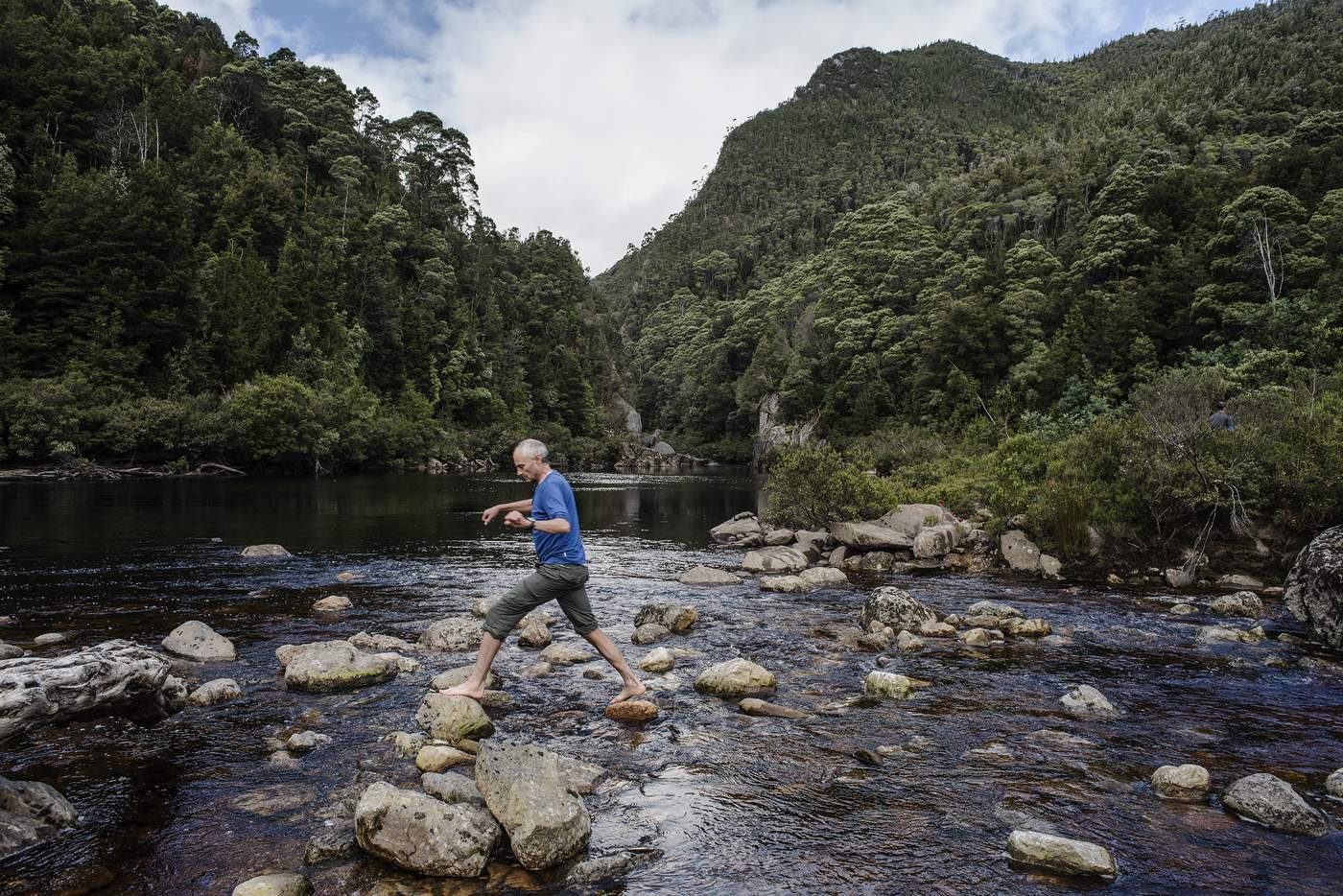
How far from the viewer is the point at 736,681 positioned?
8.52 m

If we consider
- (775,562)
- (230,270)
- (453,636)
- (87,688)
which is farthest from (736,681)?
(230,270)

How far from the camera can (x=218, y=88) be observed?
8575 centimetres

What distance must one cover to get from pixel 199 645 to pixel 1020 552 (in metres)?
18.5

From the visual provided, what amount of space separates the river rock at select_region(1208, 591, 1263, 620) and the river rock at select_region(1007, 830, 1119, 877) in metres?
11.0

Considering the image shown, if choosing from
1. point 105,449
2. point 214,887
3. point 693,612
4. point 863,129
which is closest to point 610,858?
point 214,887

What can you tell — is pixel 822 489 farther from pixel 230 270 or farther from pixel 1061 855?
pixel 230 270

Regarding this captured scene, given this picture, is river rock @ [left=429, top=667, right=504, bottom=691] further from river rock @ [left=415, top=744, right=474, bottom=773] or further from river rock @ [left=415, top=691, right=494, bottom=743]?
river rock @ [left=415, top=744, right=474, bottom=773]

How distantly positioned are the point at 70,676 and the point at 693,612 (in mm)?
8608

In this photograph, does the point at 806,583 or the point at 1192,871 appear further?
the point at 806,583

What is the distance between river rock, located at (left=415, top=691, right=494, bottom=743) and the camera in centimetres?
682

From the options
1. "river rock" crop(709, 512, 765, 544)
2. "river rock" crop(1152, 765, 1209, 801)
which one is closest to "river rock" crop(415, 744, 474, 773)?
"river rock" crop(1152, 765, 1209, 801)

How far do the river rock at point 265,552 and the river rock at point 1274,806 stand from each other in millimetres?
20142

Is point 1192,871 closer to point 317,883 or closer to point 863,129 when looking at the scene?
point 317,883

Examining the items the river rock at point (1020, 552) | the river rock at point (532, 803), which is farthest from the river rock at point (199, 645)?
the river rock at point (1020, 552)
